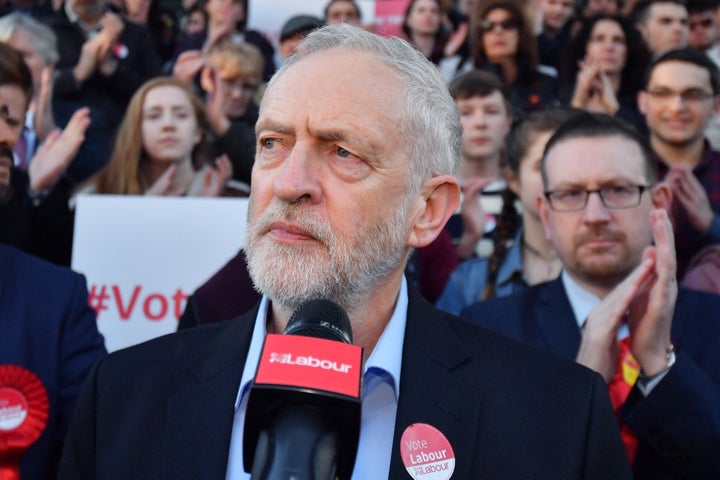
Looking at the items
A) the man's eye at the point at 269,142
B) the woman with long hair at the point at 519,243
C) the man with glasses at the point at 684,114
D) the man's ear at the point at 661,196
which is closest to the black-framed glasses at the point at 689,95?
the man with glasses at the point at 684,114

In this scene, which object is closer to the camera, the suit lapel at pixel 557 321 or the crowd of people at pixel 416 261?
the crowd of people at pixel 416 261

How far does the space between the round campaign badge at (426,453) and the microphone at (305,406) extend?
1.45ft

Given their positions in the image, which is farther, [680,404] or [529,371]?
[680,404]

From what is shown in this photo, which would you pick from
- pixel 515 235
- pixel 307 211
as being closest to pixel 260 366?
pixel 307 211

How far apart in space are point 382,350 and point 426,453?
0.96ft

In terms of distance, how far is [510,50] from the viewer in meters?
7.01

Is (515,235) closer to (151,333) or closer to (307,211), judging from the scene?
(151,333)

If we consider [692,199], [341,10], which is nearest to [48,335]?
[692,199]

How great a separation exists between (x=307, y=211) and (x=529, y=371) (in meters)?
0.64

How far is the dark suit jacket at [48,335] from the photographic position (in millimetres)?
2980

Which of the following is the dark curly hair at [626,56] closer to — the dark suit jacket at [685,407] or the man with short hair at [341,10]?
the man with short hair at [341,10]

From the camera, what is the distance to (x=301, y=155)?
85.2 inches

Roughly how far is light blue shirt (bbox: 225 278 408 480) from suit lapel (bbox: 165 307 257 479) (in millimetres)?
29

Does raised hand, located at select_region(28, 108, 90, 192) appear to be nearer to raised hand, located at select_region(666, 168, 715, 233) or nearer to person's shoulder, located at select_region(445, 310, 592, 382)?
raised hand, located at select_region(666, 168, 715, 233)
